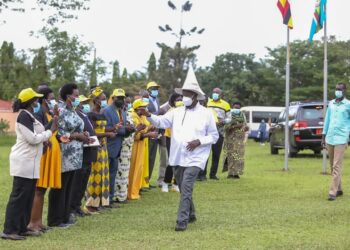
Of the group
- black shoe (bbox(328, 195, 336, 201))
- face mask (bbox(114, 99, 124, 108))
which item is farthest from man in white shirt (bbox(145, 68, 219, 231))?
black shoe (bbox(328, 195, 336, 201))

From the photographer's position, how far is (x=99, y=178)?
33.0 ft

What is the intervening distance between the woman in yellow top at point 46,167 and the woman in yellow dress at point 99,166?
5.29 ft

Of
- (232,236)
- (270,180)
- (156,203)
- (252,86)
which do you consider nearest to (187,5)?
(252,86)

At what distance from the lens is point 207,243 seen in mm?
7496

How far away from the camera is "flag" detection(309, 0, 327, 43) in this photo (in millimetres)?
16109

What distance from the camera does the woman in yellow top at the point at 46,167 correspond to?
8117 mm

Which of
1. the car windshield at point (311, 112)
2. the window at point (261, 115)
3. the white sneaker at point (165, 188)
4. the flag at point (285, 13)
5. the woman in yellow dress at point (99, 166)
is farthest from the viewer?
the window at point (261, 115)

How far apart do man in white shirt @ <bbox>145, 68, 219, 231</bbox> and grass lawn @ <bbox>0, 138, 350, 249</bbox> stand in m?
0.59

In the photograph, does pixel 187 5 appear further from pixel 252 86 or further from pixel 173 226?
pixel 173 226

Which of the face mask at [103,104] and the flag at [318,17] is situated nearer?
the face mask at [103,104]

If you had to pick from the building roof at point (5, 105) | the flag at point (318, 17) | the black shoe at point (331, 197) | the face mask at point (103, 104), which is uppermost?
the flag at point (318, 17)

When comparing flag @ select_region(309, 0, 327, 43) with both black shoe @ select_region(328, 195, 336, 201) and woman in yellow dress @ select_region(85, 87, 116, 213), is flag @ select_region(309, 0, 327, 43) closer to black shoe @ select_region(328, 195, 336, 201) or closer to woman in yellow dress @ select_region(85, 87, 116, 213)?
black shoe @ select_region(328, 195, 336, 201)

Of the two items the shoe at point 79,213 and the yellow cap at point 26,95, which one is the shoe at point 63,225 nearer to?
the shoe at point 79,213

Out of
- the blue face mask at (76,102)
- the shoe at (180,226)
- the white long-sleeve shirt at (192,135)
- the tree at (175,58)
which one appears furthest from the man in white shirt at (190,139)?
the tree at (175,58)
